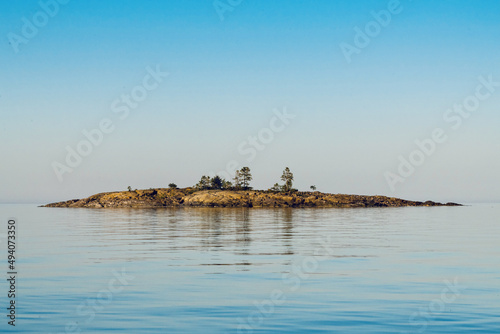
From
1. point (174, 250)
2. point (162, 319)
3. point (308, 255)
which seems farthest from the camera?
point (174, 250)

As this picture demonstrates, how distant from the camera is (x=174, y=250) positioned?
131ft

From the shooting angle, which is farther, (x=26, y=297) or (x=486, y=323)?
(x=26, y=297)

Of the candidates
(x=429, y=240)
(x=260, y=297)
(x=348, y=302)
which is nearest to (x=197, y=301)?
(x=260, y=297)

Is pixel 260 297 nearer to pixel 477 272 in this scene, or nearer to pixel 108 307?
pixel 108 307

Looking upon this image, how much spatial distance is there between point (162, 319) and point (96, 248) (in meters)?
25.1

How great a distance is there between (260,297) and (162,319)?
5315 millimetres

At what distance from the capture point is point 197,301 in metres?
21.6

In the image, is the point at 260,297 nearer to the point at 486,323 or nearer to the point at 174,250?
the point at 486,323

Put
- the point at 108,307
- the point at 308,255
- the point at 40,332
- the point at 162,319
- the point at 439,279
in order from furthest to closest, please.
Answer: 1. the point at 308,255
2. the point at 439,279
3. the point at 108,307
4. the point at 162,319
5. the point at 40,332

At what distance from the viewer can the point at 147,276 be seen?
27.8 m

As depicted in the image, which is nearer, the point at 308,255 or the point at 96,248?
the point at 308,255

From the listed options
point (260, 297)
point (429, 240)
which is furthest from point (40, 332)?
point (429, 240)

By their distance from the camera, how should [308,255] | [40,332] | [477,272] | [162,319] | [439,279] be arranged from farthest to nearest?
[308,255] → [477,272] → [439,279] → [162,319] → [40,332]

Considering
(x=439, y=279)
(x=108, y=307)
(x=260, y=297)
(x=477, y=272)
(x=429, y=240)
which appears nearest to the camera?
(x=108, y=307)
